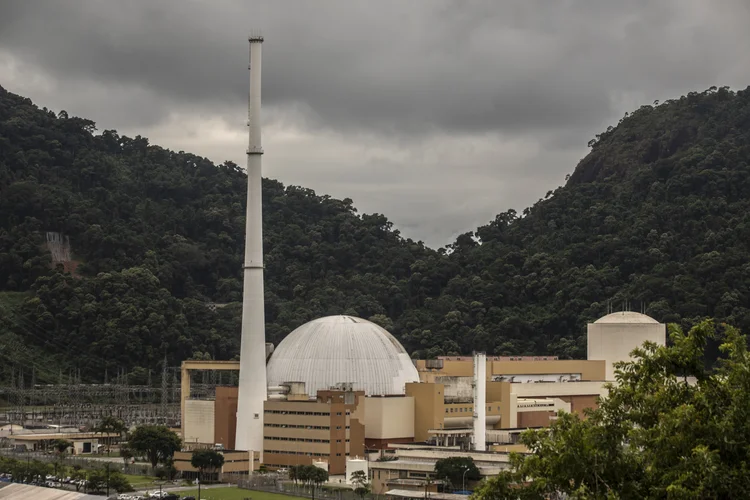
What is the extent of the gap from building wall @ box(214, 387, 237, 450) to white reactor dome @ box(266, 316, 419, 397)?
385 centimetres

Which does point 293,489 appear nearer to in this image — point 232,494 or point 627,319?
point 232,494

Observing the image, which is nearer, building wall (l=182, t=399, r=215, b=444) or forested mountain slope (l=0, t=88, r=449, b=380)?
building wall (l=182, t=399, r=215, b=444)

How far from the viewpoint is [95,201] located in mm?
189750

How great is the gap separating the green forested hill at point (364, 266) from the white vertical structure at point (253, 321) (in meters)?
54.2

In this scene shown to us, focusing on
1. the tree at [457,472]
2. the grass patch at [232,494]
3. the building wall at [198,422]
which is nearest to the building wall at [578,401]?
the building wall at [198,422]

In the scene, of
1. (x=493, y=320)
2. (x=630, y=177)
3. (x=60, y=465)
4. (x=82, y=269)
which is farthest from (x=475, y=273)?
(x=60, y=465)

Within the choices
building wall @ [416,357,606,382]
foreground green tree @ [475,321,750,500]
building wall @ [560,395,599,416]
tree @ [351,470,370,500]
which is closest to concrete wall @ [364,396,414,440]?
building wall @ [416,357,606,382]

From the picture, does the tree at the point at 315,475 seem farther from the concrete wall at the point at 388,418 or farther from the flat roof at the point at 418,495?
the concrete wall at the point at 388,418

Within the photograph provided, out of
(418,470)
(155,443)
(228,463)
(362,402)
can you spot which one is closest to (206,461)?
(228,463)

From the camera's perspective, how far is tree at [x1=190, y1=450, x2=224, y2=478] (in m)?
92.5

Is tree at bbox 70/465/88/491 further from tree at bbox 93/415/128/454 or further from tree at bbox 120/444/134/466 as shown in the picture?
tree at bbox 93/415/128/454

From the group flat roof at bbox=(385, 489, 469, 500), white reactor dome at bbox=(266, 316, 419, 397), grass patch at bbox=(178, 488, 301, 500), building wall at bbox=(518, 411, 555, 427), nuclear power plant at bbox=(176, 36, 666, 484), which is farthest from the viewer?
building wall at bbox=(518, 411, 555, 427)

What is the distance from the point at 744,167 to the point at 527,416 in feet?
260

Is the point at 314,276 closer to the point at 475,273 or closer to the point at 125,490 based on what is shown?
the point at 475,273
